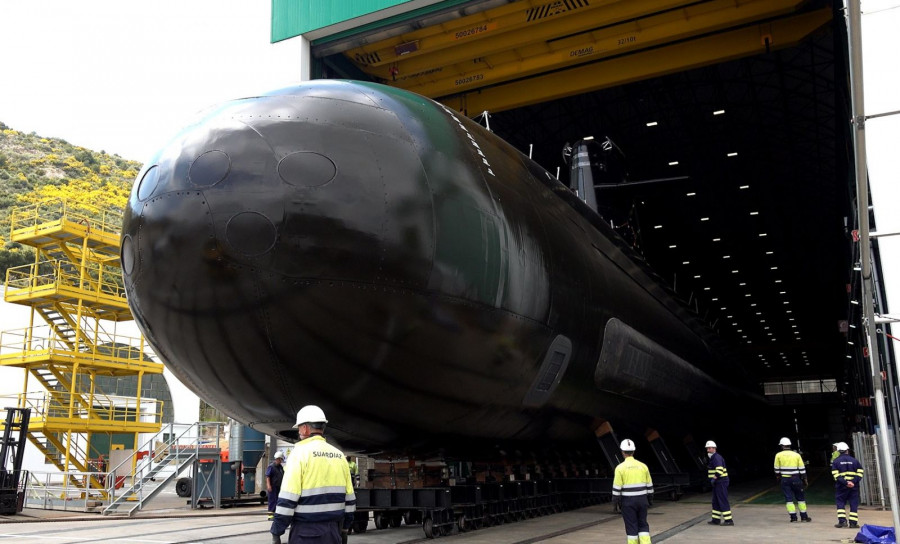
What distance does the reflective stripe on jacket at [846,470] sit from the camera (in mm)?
11555

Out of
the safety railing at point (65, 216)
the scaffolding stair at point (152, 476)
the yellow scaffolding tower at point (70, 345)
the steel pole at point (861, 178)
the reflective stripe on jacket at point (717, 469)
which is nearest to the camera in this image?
the steel pole at point (861, 178)

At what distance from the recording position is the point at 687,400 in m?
16.3

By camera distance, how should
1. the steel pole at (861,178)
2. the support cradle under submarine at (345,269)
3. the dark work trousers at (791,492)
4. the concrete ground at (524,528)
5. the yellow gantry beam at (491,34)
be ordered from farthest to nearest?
the yellow gantry beam at (491,34), the dark work trousers at (791,492), the concrete ground at (524,528), the support cradle under submarine at (345,269), the steel pole at (861,178)

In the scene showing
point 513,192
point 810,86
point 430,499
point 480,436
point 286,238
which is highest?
point 810,86

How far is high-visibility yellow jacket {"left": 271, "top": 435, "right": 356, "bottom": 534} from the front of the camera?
4.69 meters

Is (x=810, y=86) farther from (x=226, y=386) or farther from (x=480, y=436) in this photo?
(x=226, y=386)

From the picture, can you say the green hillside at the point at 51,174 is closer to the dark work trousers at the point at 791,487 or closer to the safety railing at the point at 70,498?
the safety railing at the point at 70,498

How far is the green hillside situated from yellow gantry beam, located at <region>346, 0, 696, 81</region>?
1719 inches

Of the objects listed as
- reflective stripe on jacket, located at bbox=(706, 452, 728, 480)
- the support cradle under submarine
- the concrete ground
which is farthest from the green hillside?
the support cradle under submarine

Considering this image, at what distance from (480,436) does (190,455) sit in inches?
517

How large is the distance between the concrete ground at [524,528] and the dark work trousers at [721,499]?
27cm

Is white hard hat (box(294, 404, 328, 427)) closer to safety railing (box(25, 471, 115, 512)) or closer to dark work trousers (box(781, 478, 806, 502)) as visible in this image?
dark work trousers (box(781, 478, 806, 502))

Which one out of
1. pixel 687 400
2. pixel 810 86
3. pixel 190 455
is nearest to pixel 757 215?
pixel 810 86

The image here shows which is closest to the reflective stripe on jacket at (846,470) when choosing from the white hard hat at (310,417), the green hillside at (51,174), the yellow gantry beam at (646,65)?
the white hard hat at (310,417)
